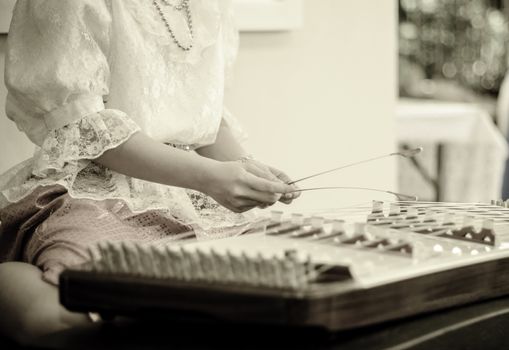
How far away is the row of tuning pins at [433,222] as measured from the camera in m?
1.34

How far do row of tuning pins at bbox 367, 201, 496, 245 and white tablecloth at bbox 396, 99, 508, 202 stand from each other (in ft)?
9.48

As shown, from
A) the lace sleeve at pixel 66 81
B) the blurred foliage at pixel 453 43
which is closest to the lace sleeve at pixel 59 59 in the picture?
the lace sleeve at pixel 66 81

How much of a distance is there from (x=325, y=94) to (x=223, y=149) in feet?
3.05

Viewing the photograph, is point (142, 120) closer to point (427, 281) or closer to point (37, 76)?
point (37, 76)

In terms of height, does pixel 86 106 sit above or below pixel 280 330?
above

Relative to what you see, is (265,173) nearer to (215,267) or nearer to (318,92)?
(215,267)

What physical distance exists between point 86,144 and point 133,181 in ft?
0.46

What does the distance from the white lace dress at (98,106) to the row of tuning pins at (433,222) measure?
32 cm

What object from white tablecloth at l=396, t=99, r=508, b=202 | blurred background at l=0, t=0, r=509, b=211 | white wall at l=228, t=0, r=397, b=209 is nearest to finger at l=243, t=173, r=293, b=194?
blurred background at l=0, t=0, r=509, b=211

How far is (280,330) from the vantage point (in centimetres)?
105

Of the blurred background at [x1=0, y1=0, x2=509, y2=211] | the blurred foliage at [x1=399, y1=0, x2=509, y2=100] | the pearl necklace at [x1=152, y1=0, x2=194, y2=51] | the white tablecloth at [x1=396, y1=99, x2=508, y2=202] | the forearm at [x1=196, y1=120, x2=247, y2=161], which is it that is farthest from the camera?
the blurred foliage at [x1=399, y1=0, x2=509, y2=100]

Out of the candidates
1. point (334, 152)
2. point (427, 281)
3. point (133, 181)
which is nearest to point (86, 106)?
point (133, 181)

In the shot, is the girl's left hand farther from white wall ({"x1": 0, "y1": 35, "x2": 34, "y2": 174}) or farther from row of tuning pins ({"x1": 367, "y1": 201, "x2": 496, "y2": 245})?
white wall ({"x1": 0, "y1": 35, "x2": 34, "y2": 174})

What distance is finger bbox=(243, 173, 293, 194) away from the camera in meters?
1.37
